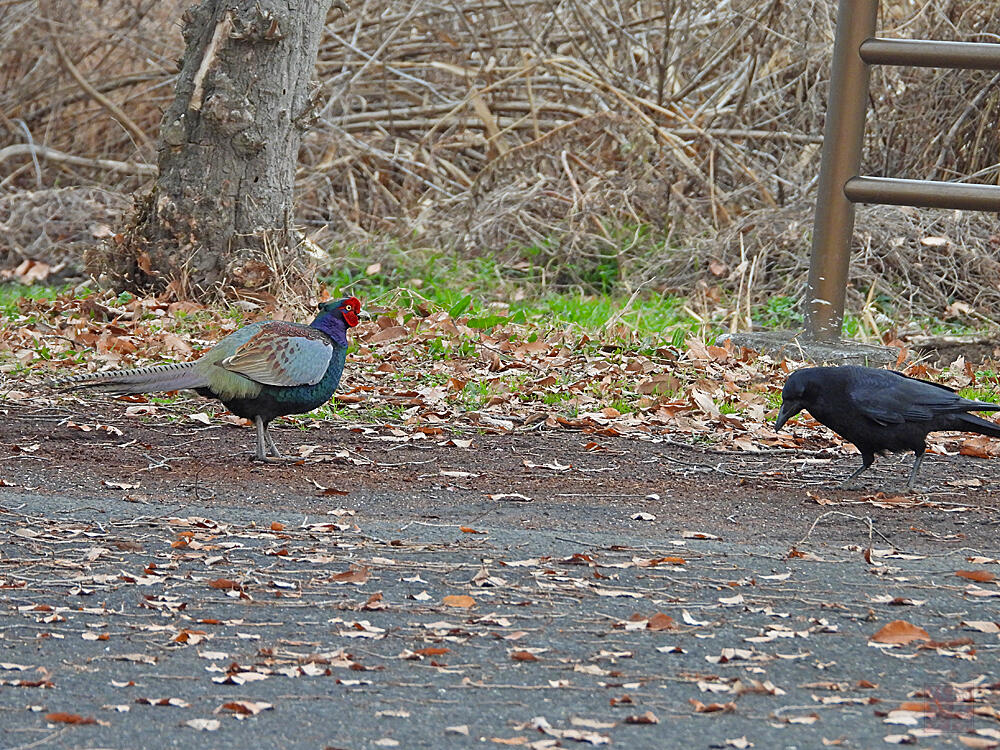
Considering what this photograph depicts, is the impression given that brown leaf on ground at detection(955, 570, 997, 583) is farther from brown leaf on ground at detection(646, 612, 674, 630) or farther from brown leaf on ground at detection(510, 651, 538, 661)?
brown leaf on ground at detection(510, 651, 538, 661)

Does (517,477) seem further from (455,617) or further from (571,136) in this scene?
(571,136)

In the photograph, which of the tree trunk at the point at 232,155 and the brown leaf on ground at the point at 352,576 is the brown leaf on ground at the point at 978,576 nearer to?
the brown leaf on ground at the point at 352,576

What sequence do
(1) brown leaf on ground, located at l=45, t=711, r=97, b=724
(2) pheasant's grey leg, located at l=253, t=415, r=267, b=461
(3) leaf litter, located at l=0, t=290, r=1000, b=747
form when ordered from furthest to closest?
(2) pheasant's grey leg, located at l=253, t=415, r=267, b=461 < (3) leaf litter, located at l=0, t=290, r=1000, b=747 < (1) brown leaf on ground, located at l=45, t=711, r=97, b=724

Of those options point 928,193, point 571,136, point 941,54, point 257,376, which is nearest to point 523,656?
point 257,376

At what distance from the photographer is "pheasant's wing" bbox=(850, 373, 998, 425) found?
5527 mm

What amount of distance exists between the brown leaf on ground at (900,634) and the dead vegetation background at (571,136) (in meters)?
5.86

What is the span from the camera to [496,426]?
662cm

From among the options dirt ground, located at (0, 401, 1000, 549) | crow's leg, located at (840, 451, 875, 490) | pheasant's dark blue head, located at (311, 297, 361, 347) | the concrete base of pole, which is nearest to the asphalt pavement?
dirt ground, located at (0, 401, 1000, 549)

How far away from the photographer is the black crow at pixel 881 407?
18.2 ft

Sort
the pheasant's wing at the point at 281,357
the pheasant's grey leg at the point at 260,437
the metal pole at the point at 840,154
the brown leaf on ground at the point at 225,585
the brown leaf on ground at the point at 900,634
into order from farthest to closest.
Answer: the metal pole at the point at 840,154
the pheasant's grey leg at the point at 260,437
the pheasant's wing at the point at 281,357
the brown leaf on ground at the point at 225,585
the brown leaf on ground at the point at 900,634

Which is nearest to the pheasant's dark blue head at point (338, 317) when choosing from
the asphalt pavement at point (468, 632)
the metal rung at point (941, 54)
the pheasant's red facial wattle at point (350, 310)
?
the pheasant's red facial wattle at point (350, 310)

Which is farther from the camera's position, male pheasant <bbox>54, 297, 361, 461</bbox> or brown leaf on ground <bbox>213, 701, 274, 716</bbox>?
male pheasant <bbox>54, 297, 361, 461</bbox>

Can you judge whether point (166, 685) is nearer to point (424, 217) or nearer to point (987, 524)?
point (987, 524)

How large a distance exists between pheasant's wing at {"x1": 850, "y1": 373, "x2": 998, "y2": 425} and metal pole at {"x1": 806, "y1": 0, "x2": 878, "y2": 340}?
2.30 meters
